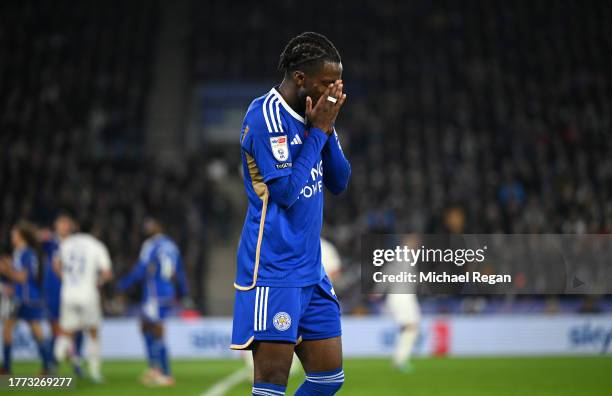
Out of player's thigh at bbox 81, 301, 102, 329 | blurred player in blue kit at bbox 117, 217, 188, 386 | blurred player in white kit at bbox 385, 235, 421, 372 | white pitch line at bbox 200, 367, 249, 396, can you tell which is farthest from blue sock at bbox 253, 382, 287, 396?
blurred player in white kit at bbox 385, 235, 421, 372

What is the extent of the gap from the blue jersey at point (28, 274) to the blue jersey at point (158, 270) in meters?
1.57

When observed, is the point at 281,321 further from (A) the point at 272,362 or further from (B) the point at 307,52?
(B) the point at 307,52

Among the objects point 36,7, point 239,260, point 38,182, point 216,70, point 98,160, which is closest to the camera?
point 239,260

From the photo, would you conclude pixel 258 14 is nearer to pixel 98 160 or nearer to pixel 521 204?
pixel 98 160

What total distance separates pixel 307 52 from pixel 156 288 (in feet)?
28.2

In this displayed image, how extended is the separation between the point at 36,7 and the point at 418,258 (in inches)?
893

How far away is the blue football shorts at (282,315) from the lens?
4.36 metres

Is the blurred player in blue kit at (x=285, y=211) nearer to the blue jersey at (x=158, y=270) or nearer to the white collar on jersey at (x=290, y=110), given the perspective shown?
the white collar on jersey at (x=290, y=110)

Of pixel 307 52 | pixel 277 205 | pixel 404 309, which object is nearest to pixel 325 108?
pixel 307 52

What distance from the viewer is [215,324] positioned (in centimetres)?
1738

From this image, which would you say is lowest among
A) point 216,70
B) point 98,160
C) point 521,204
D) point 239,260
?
point 239,260

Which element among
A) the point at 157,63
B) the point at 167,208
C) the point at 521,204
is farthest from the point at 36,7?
the point at 521,204

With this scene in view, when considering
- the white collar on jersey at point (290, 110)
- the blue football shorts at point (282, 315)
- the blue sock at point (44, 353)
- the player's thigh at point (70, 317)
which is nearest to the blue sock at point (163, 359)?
the player's thigh at point (70, 317)

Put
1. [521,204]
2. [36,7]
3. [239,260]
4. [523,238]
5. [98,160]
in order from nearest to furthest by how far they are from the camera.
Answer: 1. [239,260]
2. [523,238]
3. [521,204]
4. [98,160]
5. [36,7]
